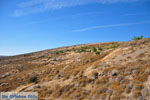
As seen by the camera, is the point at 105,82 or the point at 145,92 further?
the point at 105,82

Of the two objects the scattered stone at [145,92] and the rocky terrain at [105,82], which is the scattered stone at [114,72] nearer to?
the rocky terrain at [105,82]

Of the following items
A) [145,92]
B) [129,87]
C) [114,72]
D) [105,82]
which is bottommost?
[145,92]

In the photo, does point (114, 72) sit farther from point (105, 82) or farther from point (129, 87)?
point (129, 87)

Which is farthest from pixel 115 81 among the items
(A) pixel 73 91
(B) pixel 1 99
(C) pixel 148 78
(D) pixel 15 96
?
(B) pixel 1 99

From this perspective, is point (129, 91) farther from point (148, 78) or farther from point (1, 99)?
point (1, 99)

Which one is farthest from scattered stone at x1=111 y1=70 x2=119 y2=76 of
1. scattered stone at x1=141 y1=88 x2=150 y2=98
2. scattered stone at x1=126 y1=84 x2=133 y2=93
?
scattered stone at x1=141 y1=88 x2=150 y2=98

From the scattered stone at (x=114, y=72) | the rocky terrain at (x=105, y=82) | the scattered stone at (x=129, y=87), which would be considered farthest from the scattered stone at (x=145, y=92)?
the scattered stone at (x=114, y=72)

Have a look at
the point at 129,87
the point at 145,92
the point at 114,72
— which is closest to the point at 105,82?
the point at 114,72

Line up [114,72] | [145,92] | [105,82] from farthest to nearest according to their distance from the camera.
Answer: [114,72]
[105,82]
[145,92]

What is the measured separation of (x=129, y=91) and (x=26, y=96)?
14.8 meters

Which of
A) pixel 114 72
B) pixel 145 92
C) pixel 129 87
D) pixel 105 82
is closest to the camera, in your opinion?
pixel 145 92

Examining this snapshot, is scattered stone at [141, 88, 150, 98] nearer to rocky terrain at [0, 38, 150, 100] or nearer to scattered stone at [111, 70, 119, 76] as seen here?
rocky terrain at [0, 38, 150, 100]

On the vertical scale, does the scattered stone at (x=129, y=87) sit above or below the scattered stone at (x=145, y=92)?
above

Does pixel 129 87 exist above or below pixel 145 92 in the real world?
above
